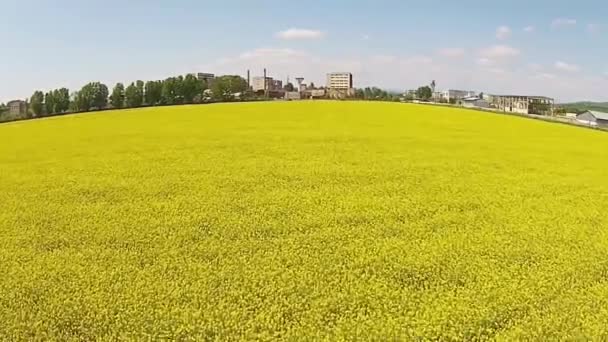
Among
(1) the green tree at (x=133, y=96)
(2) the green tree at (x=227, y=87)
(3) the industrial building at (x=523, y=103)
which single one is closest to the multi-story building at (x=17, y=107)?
(1) the green tree at (x=133, y=96)

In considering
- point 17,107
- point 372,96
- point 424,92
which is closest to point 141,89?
point 17,107

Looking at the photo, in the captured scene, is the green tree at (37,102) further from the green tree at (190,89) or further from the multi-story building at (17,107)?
the green tree at (190,89)

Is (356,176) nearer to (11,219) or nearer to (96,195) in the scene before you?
(96,195)

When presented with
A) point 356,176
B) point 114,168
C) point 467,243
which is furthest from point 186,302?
point 114,168

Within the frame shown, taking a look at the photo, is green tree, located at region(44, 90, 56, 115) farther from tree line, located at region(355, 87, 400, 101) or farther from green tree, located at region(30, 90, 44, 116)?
tree line, located at region(355, 87, 400, 101)

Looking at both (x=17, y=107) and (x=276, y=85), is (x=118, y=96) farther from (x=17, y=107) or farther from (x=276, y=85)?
(x=276, y=85)

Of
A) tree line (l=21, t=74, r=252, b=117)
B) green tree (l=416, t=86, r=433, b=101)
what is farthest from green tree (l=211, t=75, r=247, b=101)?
green tree (l=416, t=86, r=433, b=101)
